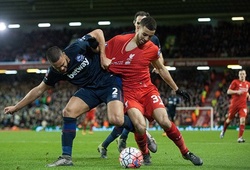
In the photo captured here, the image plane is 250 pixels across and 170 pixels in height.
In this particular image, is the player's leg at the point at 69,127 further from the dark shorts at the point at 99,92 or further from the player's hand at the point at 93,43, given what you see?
the player's hand at the point at 93,43

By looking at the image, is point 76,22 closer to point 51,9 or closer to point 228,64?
point 51,9

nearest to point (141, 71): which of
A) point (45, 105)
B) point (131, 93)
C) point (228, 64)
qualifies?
point (131, 93)

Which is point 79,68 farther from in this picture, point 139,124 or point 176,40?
point 176,40

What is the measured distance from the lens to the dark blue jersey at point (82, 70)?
7.73 m

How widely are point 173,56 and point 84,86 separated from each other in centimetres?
2695

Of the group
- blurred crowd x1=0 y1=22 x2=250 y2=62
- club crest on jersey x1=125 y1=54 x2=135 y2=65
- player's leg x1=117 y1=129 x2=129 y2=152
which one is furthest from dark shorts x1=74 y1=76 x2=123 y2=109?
blurred crowd x1=0 y1=22 x2=250 y2=62

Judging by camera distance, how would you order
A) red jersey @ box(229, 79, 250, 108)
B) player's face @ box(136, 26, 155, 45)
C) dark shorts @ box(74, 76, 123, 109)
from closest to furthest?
player's face @ box(136, 26, 155, 45), dark shorts @ box(74, 76, 123, 109), red jersey @ box(229, 79, 250, 108)

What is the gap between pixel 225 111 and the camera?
3028 centimetres

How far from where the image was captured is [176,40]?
36.2 meters

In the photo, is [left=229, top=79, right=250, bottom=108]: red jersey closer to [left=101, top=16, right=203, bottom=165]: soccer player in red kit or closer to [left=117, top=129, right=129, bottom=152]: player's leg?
[left=117, top=129, right=129, bottom=152]: player's leg

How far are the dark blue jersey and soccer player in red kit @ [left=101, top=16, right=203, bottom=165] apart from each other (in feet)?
0.68

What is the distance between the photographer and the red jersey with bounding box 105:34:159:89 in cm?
793

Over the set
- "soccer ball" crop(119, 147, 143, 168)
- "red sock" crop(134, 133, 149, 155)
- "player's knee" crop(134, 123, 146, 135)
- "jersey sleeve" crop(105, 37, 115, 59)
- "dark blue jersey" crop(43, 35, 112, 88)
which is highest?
"jersey sleeve" crop(105, 37, 115, 59)

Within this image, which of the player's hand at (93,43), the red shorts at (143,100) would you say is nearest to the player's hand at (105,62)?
the player's hand at (93,43)
